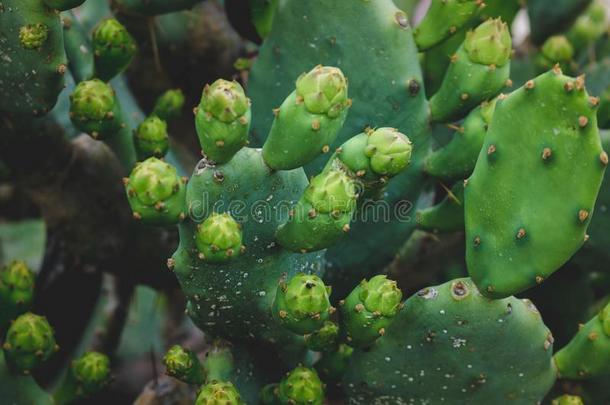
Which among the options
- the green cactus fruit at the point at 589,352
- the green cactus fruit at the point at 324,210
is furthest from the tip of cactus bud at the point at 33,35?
the green cactus fruit at the point at 589,352

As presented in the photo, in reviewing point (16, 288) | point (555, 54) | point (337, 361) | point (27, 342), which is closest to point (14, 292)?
point (16, 288)

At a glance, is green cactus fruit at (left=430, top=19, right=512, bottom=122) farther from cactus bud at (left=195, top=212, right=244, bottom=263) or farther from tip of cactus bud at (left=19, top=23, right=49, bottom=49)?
tip of cactus bud at (left=19, top=23, right=49, bottom=49)

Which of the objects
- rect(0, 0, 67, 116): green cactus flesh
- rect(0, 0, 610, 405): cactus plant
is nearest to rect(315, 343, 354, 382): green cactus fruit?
rect(0, 0, 610, 405): cactus plant

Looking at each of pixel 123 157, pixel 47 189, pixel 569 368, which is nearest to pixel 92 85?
pixel 123 157

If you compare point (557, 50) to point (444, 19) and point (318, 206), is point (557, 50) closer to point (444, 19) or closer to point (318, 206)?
point (444, 19)

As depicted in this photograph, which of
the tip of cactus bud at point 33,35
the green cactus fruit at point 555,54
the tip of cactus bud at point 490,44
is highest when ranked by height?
the tip of cactus bud at point 490,44

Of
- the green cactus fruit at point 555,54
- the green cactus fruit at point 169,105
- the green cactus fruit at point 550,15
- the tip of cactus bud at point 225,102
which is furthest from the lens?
the green cactus fruit at point 550,15

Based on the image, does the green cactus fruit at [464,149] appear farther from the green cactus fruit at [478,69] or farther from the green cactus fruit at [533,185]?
the green cactus fruit at [533,185]
